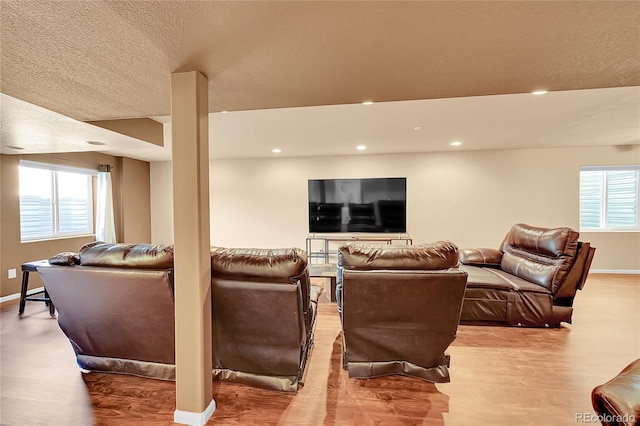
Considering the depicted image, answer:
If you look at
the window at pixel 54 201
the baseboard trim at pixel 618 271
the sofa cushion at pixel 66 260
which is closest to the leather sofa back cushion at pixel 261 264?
the sofa cushion at pixel 66 260

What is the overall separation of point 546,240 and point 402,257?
2254 millimetres

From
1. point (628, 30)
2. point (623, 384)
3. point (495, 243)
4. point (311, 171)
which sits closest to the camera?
point (623, 384)

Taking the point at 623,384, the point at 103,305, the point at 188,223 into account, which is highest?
the point at 188,223

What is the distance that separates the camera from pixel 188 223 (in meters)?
1.54

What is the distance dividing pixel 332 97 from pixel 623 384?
1906 mm

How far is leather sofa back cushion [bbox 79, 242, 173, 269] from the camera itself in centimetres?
174

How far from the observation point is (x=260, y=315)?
5.63ft

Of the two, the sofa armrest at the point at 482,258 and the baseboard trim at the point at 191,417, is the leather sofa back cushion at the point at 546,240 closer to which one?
the sofa armrest at the point at 482,258

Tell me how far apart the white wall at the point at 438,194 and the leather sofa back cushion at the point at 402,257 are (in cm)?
369

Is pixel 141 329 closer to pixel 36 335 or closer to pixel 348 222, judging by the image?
pixel 36 335

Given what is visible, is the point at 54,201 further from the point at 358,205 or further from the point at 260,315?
the point at 358,205

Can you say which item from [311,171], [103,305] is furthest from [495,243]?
[103,305]

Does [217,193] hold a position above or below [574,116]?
below

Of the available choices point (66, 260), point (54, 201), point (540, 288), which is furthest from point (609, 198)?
point (54, 201)
